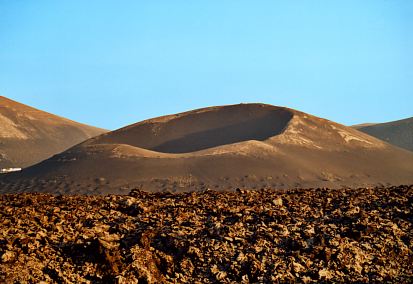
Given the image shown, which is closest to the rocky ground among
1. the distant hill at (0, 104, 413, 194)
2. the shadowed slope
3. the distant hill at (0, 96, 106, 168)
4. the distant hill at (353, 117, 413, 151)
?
the distant hill at (0, 104, 413, 194)

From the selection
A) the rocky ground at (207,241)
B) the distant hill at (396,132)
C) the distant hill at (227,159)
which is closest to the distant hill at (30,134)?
the distant hill at (227,159)

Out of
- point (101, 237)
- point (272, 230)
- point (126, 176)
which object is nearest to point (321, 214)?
point (272, 230)

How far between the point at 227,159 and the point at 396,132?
204ft

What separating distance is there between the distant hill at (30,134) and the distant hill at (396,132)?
50.5 meters

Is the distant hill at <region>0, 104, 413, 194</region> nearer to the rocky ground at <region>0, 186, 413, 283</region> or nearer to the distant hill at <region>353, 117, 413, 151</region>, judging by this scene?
the distant hill at <region>353, 117, 413, 151</region>

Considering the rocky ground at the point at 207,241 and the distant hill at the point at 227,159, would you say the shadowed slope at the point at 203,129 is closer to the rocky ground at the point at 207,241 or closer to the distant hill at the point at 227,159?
the distant hill at the point at 227,159

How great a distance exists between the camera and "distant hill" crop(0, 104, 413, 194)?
5203 cm

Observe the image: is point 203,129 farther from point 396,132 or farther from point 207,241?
point 207,241

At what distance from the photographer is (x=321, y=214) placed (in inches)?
452

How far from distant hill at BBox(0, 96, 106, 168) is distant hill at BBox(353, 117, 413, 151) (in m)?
50.5

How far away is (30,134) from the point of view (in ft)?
335

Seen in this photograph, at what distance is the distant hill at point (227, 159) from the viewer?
171 ft

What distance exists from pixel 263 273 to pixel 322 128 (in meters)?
63.5

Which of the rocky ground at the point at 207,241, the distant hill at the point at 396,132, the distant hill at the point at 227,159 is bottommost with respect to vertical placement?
the rocky ground at the point at 207,241
